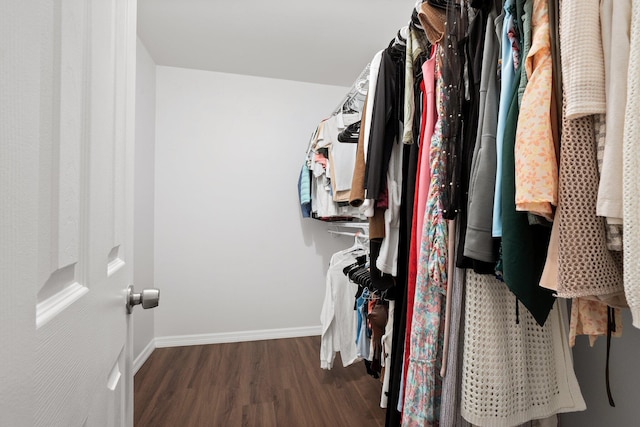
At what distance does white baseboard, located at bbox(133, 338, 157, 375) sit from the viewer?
2.04 metres

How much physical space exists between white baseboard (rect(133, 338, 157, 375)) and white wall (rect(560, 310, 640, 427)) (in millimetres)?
2414

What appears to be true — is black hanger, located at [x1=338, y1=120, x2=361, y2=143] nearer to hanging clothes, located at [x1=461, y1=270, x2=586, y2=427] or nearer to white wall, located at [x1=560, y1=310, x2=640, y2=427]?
hanging clothes, located at [x1=461, y1=270, x2=586, y2=427]

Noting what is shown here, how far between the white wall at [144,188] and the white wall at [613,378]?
2.30 meters

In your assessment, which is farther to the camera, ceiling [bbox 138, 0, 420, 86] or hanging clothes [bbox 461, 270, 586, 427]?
ceiling [bbox 138, 0, 420, 86]

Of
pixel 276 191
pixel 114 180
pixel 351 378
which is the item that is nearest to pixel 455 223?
pixel 114 180

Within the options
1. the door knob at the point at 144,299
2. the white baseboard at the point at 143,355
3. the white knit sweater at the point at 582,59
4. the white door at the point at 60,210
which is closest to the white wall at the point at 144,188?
the white baseboard at the point at 143,355

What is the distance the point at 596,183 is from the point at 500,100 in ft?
0.86

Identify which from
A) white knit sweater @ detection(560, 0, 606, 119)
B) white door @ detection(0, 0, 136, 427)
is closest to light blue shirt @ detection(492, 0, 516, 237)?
white knit sweater @ detection(560, 0, 606, 119)

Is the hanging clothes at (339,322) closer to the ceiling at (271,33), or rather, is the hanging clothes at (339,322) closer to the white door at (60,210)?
the white door at (60,210)

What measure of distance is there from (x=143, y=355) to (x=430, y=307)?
7.39 feet

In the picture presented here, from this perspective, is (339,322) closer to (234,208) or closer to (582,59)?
(234,208)

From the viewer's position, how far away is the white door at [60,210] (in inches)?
9.3

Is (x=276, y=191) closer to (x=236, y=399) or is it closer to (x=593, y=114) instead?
(x=236, y=399)

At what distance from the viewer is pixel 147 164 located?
2.29m
